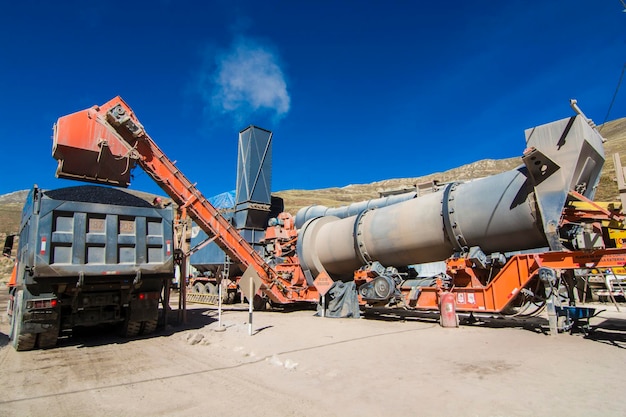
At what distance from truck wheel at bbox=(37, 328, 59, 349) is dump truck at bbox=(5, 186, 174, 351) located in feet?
0.05

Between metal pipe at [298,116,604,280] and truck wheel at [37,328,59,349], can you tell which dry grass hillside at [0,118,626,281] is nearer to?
metal pipe at [298,116,604,280]

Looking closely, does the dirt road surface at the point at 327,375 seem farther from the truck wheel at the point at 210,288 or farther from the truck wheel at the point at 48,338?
the truck wheel at the point at 210,288

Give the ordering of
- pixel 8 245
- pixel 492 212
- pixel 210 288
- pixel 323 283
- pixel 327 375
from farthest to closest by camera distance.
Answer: pixel 210 288
pixel 323 283
pixel 8 245
pixel 492 212
pixel 327 375

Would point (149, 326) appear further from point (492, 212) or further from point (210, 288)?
point (210, 288)

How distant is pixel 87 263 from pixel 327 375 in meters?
5.14

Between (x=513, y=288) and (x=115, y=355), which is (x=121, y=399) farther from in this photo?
(x=513, y=288)

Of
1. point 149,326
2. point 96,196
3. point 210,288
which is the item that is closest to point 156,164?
point 96,196

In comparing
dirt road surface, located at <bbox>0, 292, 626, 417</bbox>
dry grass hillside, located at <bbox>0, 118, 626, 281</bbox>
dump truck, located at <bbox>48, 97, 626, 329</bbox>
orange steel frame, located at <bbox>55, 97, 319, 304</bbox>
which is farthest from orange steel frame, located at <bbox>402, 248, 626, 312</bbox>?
dry grass hillside, located at <bbox>0, 118, 626, 281</bbox>

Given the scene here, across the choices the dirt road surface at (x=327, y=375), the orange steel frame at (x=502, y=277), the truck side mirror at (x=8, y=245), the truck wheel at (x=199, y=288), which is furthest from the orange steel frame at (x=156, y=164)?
the truck wheel at (x=199, y=288)

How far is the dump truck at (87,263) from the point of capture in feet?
22.5

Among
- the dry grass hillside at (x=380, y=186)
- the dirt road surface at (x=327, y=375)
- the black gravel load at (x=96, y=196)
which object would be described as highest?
the dry grass hillside at (x=380, y=186)

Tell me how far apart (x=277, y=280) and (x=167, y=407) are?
32.5 feet

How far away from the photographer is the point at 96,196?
307 inches

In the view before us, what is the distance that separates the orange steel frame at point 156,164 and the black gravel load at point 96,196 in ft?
5.95
